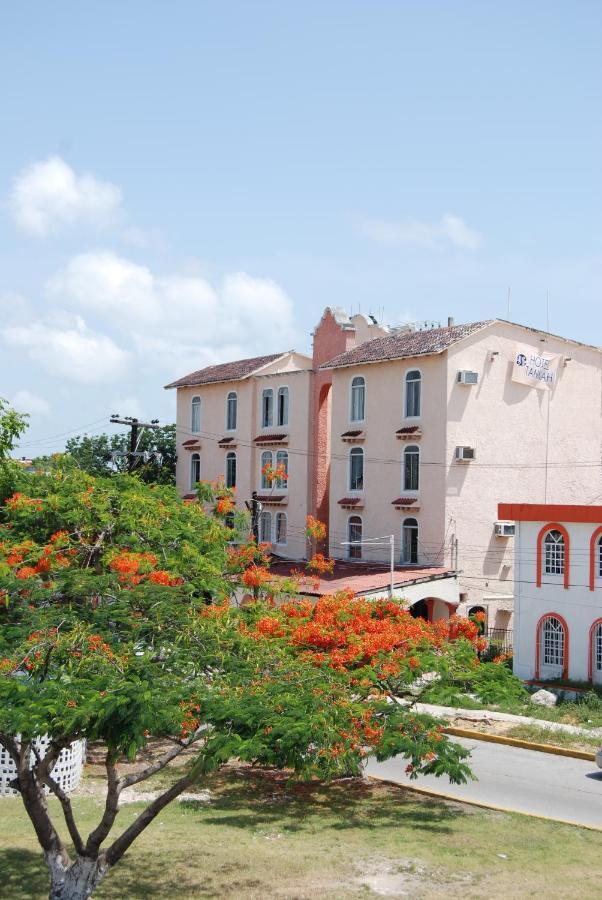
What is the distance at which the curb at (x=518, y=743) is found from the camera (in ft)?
68.6

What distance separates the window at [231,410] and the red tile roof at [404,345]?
248 inches

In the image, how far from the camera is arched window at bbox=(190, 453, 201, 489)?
48.5m

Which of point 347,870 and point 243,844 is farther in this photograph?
point 243,844

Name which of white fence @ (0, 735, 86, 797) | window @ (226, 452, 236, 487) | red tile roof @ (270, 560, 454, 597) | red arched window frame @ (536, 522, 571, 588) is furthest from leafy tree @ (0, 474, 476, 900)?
window @ (226, 452, 236, 487)

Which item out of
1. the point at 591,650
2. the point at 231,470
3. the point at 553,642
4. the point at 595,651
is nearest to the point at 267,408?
the point at 231,470

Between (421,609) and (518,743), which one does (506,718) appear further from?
(421,609)

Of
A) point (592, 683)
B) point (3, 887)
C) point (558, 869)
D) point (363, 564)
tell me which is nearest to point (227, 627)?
point (3, 887)

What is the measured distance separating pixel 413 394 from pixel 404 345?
7.02ft

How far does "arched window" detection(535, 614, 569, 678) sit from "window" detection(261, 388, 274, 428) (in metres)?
18.1

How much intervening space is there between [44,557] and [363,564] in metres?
22.6

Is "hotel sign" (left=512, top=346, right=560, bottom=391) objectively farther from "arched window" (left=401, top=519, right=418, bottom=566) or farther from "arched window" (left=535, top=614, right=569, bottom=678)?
"arched window" (left=535, top=614, right=569, bottom=678)

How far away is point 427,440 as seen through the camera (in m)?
37.0

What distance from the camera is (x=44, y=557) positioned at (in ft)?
55.2

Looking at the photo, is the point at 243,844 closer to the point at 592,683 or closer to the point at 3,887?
the point at 3,887
